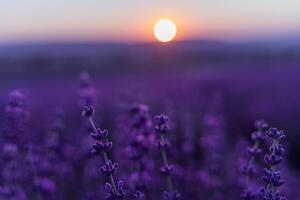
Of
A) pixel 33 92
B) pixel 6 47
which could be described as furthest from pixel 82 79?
pixel 6 47

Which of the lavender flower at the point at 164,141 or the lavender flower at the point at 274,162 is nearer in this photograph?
the lavender flower at the point at 274,162

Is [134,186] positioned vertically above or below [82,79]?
below

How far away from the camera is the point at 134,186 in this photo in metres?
3.01

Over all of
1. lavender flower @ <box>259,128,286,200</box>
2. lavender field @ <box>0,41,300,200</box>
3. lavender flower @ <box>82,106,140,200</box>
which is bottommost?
lavender flower @ <box>259,128,286,200</box>

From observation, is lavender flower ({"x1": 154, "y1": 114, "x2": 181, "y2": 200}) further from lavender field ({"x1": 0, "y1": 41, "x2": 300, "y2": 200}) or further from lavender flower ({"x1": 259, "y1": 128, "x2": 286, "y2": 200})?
lavender flower ({"x1": 259, "y1": 128, "x2": 286, "y2": 200})

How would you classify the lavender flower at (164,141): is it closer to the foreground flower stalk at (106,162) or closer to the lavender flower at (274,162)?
the foreground flower stalk at (106,162)

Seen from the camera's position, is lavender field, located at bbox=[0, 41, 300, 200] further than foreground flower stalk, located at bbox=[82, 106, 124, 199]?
Yes

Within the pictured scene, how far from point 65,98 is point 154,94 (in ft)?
7.46

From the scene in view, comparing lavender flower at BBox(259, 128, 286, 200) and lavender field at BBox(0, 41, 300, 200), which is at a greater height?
lavender field at BBox(0, 41, 300, 200)

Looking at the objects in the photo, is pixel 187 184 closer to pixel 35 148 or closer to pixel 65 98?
pixel 35 148

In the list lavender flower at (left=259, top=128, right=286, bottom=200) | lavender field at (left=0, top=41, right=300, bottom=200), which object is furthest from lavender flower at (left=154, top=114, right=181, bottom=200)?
lavender flower at (left=259, top=128, right=286, bottom=200)

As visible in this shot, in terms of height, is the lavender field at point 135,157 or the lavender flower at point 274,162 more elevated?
the lavender field at point 135,157

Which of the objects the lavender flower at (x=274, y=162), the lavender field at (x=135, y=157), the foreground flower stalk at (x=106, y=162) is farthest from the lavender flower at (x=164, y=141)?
the lavender flower at (x=274, y=162)

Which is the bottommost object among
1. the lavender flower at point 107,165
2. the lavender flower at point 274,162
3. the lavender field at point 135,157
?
the lavender flower at point 274,162
